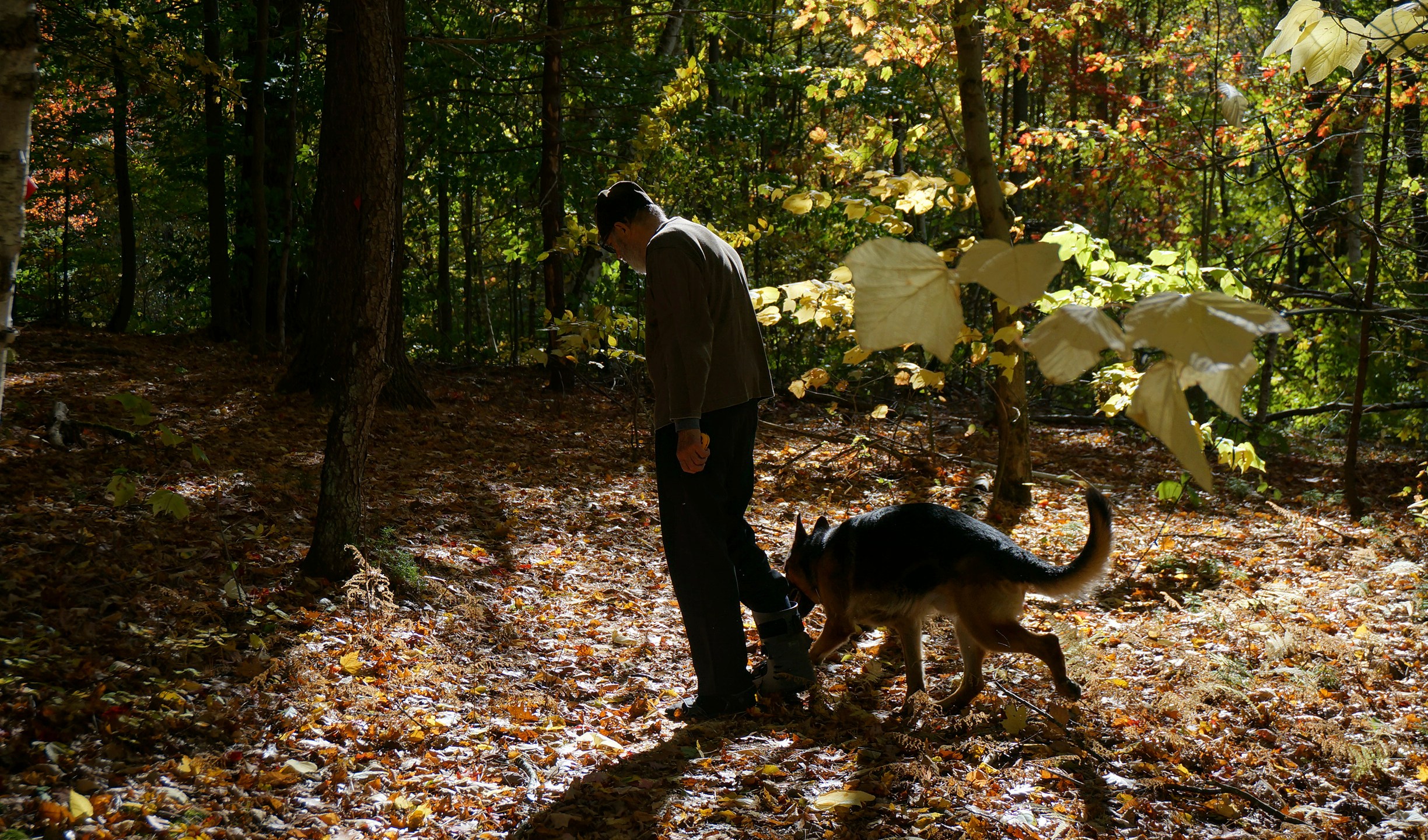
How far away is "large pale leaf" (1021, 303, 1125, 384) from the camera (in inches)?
26.0

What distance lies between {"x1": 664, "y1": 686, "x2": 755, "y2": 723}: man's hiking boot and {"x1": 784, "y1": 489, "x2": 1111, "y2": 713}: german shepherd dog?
0.58 m

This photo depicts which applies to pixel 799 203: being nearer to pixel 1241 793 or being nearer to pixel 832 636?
pixel 832 636

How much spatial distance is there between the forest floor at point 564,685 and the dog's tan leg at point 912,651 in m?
0.17

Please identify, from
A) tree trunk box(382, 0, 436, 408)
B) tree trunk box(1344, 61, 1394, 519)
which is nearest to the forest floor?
tree trunk box(1344, 61, 1394, 519)

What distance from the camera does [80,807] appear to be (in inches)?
100

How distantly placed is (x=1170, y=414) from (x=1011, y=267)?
173 millimetres

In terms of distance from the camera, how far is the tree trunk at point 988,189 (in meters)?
6.97

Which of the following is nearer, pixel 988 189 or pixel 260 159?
pixel 988 189

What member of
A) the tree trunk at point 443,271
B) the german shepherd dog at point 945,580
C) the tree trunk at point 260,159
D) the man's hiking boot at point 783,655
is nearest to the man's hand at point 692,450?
the man's hiking boot at point 783,655

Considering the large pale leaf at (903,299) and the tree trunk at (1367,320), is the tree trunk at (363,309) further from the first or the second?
the tree trunk at (1367,320)

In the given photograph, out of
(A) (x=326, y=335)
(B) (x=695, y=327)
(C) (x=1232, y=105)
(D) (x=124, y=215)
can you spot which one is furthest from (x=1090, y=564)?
(D) (x=124, y=215)

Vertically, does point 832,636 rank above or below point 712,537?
below

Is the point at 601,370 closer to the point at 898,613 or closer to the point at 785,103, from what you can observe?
the point at 898,613

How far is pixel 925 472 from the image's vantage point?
28.6 feet
